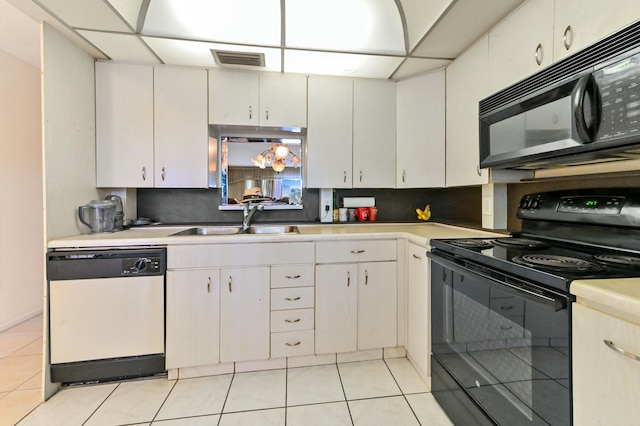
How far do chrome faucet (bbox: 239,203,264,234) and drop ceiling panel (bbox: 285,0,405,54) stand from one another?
128cm

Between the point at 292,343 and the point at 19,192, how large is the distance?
9.67 ft

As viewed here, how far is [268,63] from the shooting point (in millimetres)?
2117

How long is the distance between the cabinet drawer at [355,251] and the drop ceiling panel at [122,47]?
1.82 m

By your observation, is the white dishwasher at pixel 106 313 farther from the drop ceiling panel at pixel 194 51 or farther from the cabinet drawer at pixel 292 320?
the drop ceiling panel at pixel 194 51

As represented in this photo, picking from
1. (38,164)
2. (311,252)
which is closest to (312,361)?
(311,252)

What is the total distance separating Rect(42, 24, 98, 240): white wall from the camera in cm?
169

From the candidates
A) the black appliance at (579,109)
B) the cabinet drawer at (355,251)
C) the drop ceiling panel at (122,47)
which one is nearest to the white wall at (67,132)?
the drop ceiling panel at (122,47)

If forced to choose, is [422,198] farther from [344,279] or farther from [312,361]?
[312,361]

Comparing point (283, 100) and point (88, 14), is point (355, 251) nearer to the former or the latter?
point (283, 100)

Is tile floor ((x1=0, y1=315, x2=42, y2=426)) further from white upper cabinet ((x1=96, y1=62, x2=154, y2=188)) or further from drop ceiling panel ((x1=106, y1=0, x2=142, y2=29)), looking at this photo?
drop ceiling panel ((x1=106, y1=0, x2=142, y2=29))

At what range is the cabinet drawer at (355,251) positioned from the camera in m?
1.95

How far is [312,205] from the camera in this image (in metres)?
2.67

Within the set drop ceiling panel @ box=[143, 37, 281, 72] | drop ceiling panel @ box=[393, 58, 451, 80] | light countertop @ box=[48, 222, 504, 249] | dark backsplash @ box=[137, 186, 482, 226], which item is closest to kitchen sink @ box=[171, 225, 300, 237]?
dark backsplash @ box=[137, 186, 482, 226]

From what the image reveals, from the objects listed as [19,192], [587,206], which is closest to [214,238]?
[587,206]
